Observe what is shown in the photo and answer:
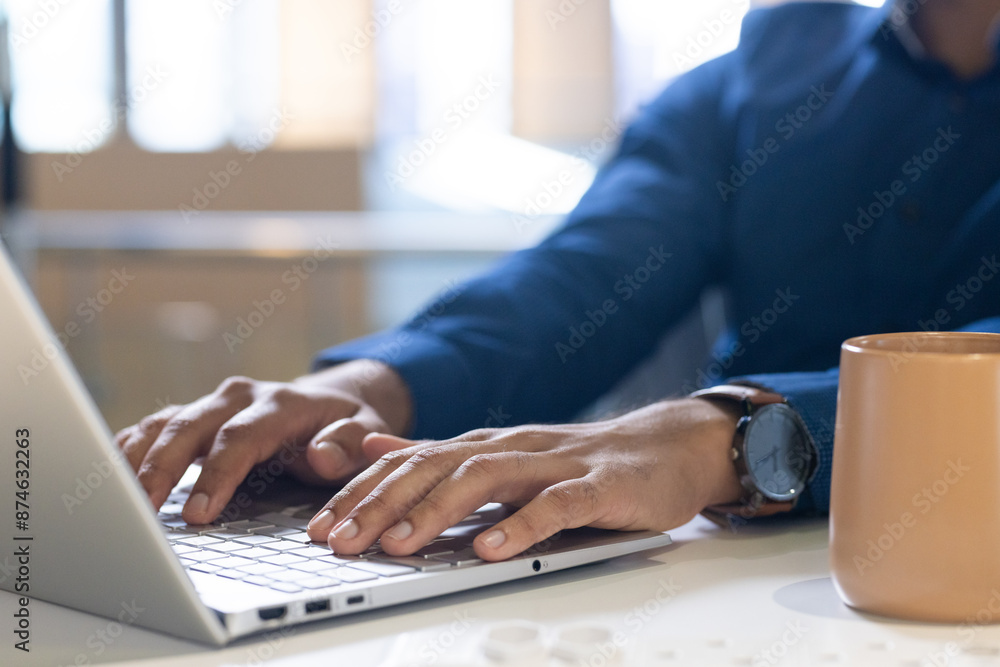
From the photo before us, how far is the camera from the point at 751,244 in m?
1.20

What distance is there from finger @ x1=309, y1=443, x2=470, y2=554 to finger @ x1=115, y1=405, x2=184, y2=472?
0.72 feet

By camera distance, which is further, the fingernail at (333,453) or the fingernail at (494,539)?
the fingernail at (333,453)

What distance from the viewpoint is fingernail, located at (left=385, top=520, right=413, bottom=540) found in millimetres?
552

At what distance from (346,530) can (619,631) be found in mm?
166

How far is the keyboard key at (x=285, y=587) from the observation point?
49 cm

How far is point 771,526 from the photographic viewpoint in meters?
0.70

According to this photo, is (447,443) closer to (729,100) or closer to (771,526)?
(771,526)

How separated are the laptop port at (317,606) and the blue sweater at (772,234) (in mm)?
498

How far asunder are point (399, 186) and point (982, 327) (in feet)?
14.2

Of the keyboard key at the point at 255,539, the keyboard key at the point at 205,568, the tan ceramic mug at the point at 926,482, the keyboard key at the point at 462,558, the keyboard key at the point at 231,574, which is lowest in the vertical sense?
the keyboard key at the point at 255,539

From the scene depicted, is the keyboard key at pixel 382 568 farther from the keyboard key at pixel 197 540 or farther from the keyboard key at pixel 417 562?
the keyboard key at pixel 197 540

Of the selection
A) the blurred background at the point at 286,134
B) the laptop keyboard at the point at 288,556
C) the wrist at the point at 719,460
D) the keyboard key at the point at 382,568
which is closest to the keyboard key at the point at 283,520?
the laptop keyboard at the point at 288,556

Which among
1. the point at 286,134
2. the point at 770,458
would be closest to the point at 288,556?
the point at 770,458

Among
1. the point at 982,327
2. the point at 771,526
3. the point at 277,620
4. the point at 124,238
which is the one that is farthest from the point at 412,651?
the point at 124,238
